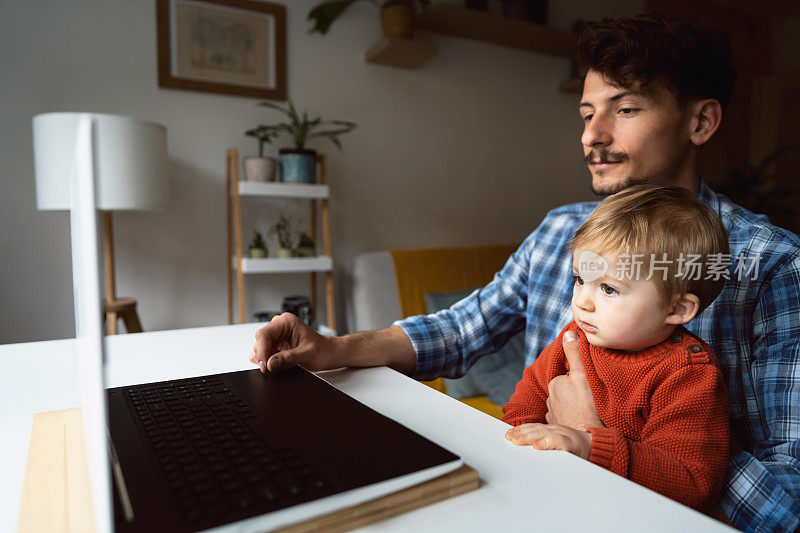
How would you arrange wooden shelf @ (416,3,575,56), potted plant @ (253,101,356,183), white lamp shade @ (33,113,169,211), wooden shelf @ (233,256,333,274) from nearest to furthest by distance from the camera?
1. white lamp shade @ (33,113,169,211)
2. wooden shelf @ (233,256,333,274)
3. potted plant @ (253,101,356,183)
4. wooden shelf @ (416,3,575,56)

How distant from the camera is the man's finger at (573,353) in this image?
0.72m

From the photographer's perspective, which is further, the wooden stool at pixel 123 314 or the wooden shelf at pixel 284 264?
the wooden shelf at pixel 284 264

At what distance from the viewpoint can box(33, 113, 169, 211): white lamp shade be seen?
5.65 feet

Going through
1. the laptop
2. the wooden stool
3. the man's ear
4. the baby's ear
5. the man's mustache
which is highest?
the man's ear

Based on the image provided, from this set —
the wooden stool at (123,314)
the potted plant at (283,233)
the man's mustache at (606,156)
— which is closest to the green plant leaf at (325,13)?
the potted plant at (283,233)

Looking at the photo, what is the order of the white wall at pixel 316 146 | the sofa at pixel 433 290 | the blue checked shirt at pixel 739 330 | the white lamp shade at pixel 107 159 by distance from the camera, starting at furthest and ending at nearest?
the white wall at pixel 316 146
the sofa at pixel 433 290
the white lamp shade at pixel 107 159
the blue checked shirt at pixel 739 330

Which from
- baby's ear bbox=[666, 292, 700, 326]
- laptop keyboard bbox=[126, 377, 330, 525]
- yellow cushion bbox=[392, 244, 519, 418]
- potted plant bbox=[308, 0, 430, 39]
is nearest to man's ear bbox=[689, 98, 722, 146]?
baby's ear bbox=[666, 292, 700, 326]

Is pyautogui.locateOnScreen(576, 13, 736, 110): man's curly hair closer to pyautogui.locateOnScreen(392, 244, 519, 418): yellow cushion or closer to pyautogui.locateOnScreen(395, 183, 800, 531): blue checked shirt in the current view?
pyautogui.locateOnScreen(395, 183, 800, 531): blue checked shirt

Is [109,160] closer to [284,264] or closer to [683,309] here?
[284,264]

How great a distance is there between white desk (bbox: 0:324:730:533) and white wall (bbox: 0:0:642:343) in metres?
1.46

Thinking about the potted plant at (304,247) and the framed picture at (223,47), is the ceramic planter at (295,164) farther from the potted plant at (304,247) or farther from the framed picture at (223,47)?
the framed picture at (223,47)

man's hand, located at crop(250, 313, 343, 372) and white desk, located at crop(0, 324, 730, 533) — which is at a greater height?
man's hand, located at crop(250, 313, 343, 372)

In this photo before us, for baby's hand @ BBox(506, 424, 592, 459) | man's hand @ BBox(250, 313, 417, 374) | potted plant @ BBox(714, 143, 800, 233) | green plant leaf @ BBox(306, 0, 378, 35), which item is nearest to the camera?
baby's hand @ BBox(506, 424, 592, 459)

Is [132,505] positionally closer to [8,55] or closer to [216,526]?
[216,526]
